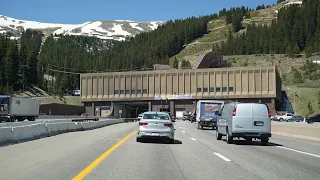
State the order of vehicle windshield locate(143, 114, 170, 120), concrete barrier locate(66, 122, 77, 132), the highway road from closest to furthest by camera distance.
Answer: the highway road < vehicle windshield locate(143, 114, 170, 120) < concrete barrier locate(66, 122, 77, 132)

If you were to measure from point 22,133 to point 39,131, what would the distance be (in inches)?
117

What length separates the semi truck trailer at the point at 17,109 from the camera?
49.4 meters

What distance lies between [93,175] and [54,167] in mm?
1825

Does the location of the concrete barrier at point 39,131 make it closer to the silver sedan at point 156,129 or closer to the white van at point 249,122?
the silver sedan at point 156,129

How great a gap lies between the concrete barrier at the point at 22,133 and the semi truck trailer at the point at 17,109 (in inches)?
1198

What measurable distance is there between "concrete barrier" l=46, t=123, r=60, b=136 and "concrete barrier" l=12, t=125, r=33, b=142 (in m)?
3.71

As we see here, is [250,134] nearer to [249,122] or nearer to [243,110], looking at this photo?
[249,122]

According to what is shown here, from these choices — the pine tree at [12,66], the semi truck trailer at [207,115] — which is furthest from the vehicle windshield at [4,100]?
the pine tree at [12,66]

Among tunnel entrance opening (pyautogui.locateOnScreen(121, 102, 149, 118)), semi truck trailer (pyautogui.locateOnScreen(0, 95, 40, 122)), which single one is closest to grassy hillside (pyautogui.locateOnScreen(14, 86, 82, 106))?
tunnel entrance opening (pyautogui.locateOnScreen(121, 102, 149, 118))

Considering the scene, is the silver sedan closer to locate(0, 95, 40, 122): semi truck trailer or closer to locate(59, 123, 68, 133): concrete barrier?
locate(59, 123, 68, 133): concrete barrier

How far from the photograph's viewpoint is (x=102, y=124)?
45.7 m

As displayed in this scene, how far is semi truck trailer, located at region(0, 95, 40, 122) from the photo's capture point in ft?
162

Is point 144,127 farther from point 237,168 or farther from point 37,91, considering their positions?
point 37,91

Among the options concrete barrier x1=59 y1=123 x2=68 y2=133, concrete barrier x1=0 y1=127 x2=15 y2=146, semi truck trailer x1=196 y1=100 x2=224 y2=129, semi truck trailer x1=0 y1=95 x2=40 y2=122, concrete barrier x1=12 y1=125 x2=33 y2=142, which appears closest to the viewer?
concrete barrier x1=0 y1=127 x2=15 y2=146
